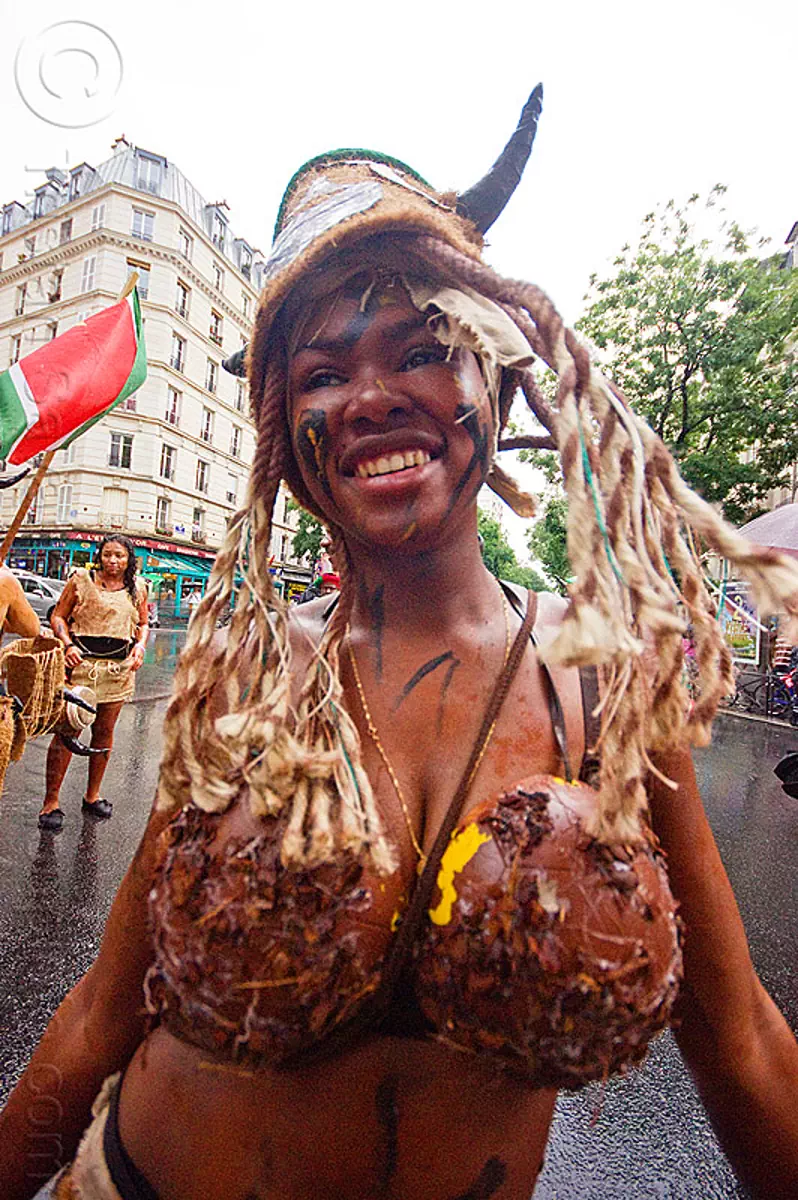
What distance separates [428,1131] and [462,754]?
0.47 metres

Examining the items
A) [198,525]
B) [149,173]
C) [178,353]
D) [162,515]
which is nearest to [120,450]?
A: [162,515]

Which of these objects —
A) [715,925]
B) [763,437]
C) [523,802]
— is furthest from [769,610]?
[763,437]

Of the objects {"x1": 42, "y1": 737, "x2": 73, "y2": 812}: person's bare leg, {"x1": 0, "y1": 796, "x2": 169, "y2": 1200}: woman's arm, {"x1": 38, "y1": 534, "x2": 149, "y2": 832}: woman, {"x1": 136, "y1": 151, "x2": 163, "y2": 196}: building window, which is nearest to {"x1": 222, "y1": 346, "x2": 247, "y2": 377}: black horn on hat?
{"x1": 0, "y1": 796, "x2": 169, "y2": 1200}: woman's arm

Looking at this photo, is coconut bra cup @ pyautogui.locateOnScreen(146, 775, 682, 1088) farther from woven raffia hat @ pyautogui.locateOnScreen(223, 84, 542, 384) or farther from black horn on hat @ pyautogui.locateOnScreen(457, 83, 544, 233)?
black horn on hat @ pyautogui.locateOnScreen(457, 83, 544, 233)

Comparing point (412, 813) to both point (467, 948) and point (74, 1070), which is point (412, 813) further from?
point (74, 1070)

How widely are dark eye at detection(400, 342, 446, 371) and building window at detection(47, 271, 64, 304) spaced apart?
3143cm

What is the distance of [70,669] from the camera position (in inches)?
183

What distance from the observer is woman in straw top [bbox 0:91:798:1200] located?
0.77m

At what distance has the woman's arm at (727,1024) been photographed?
937mm

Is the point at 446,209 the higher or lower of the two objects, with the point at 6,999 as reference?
higher

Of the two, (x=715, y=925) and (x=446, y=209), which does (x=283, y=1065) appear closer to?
(x=715, y=925)

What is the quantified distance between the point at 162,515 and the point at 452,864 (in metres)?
30.7

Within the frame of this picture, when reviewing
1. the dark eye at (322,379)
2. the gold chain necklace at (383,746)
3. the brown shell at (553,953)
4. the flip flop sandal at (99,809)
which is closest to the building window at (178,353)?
the flip flop sandal at (99,809)

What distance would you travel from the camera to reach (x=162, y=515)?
29484mm
